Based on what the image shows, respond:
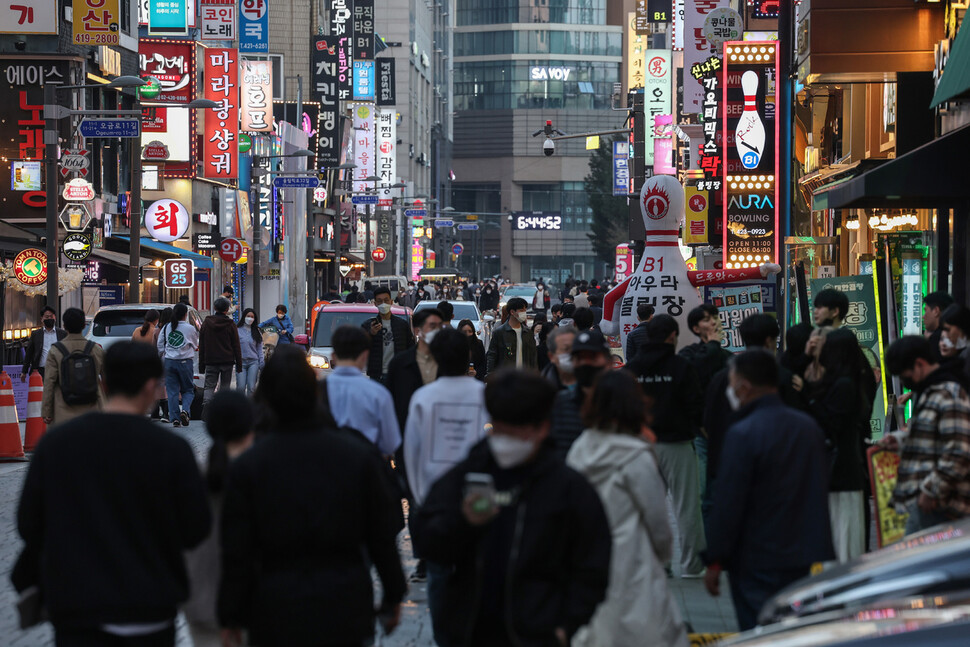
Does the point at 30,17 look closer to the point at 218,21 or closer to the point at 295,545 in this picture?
the point at 218,21

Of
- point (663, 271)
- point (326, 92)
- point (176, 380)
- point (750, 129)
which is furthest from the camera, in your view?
point (326, 92)

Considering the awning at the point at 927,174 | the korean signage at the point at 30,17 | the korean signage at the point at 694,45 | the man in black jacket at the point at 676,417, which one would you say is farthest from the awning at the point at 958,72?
the korean signage at the point at 30,17

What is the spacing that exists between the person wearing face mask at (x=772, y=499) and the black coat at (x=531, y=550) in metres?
1.54

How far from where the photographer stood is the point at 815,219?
959 inches

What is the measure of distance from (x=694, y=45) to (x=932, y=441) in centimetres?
2953

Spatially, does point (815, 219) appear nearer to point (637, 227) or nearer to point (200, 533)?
point (637, 227)

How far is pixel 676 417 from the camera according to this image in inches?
377

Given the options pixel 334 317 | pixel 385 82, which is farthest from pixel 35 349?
pixel 385 82

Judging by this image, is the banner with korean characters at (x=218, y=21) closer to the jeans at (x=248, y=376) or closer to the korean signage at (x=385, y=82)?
the jeans at (x=248, y=376)

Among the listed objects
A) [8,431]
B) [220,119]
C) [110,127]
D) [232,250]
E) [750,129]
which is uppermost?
[220,119]

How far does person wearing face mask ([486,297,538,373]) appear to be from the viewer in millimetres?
16078

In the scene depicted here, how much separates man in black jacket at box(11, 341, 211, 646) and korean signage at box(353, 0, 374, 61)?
70596mm

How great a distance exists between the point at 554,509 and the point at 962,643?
1.41 meters

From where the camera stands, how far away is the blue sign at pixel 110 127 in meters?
25.8
